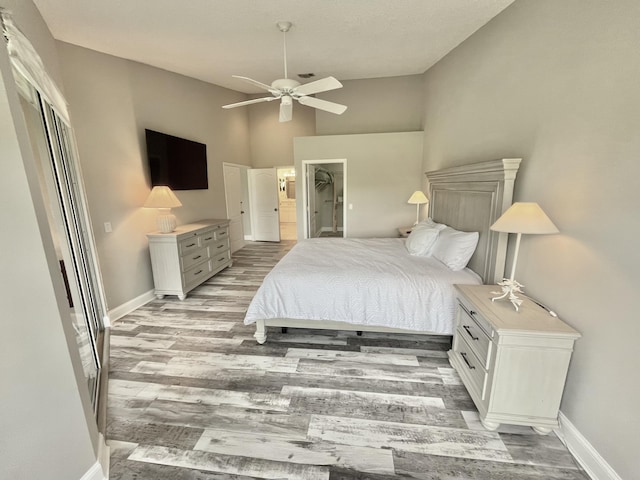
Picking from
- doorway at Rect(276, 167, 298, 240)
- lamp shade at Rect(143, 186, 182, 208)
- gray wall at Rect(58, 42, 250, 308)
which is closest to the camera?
gray wall at Rect(58, 42, 250, 308)

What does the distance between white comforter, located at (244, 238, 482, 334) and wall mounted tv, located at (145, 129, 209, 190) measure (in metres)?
2.52

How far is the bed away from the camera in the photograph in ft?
7.88

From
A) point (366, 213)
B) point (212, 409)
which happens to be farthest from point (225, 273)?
point (212, 409)

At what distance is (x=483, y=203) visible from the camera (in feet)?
8.60

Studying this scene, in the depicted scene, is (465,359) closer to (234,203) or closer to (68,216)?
(68,216)

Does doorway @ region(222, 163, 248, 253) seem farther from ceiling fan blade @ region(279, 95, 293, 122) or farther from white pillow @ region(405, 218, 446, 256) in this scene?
white pillow @ region(405, 218, 446, 256)

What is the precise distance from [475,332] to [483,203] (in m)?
1.31

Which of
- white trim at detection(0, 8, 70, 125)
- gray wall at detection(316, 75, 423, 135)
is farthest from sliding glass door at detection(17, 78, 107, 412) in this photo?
gray wall at detection(316, 75, 423, 135)

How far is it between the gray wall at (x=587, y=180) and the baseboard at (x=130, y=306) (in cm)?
434

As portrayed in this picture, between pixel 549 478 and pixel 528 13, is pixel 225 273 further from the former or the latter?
pixel 528 13

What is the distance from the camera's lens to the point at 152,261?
377 centimetres

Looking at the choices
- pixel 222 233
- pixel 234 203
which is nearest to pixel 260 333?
pixel 222 233

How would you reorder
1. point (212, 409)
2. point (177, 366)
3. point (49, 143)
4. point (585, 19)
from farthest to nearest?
1. point (177, 366)
2. point (49, 143)
3. point (212, 409)
4. point (585, 19)

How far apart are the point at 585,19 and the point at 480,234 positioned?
164 centimetres
